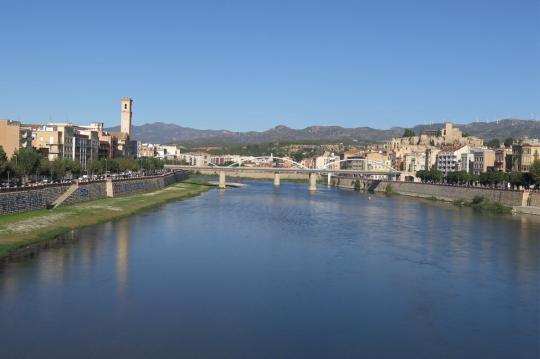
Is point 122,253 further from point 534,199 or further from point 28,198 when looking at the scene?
point 534,199

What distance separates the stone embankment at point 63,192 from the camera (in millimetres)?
28031

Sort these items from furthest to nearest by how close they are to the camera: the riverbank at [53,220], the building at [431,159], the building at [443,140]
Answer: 1. the building at [443,140]
2. the building at [431,159]
3. the riverbank at [53,220]

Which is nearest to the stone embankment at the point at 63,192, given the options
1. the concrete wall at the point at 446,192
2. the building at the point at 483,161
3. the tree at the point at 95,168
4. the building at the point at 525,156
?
the tree at the point at 95,168

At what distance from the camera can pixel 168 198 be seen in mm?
51125

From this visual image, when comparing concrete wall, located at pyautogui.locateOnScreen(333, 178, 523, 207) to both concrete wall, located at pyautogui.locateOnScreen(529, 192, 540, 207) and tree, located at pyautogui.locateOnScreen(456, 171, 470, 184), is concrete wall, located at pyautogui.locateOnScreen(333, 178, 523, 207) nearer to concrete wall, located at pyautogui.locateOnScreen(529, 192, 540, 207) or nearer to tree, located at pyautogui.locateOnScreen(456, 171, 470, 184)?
concrete wall, located at pyautogui.locateOnScreen(529, 192, 540, 207)

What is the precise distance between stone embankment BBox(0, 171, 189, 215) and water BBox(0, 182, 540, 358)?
3.28 m

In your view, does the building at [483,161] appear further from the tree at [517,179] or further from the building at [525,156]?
the tree at [517,179]

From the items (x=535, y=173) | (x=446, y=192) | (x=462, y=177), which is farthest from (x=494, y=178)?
(x=535, y=173)

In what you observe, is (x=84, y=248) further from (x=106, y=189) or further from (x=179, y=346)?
(x=106, y=189)

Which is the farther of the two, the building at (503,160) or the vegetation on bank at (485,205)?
the building at (503,160)

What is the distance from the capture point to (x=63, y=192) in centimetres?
3547

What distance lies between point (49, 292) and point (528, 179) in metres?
40.5

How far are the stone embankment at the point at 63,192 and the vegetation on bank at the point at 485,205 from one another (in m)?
25.3

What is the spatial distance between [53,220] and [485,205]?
3013cm
